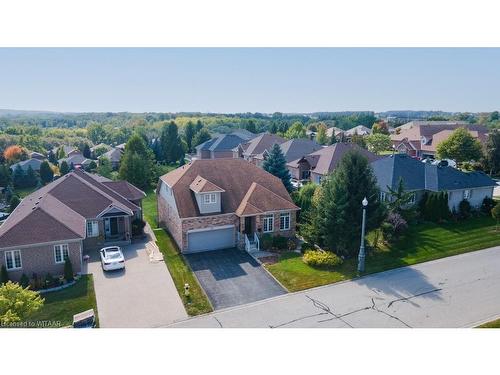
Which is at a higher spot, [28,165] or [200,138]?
[200,138]

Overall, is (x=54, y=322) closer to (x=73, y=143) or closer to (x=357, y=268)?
(x=357, y=268)

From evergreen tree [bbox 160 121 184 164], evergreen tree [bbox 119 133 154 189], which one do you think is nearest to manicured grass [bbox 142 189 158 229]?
evergreen tree [bbox 119 133 154 189]

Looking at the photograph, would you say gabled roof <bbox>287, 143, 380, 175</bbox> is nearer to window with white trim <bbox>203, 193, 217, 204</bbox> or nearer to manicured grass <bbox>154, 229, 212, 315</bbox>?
window with white trim <bbox>203, 193, 217, 204</bbox>

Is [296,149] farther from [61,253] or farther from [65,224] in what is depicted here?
[61,253]

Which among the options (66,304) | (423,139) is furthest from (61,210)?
(423,139)

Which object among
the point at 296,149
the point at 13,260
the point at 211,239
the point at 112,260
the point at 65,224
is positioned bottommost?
the point at 112,260

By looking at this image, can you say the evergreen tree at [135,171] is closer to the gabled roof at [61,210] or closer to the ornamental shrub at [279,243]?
the gabled roof at [61,210]
